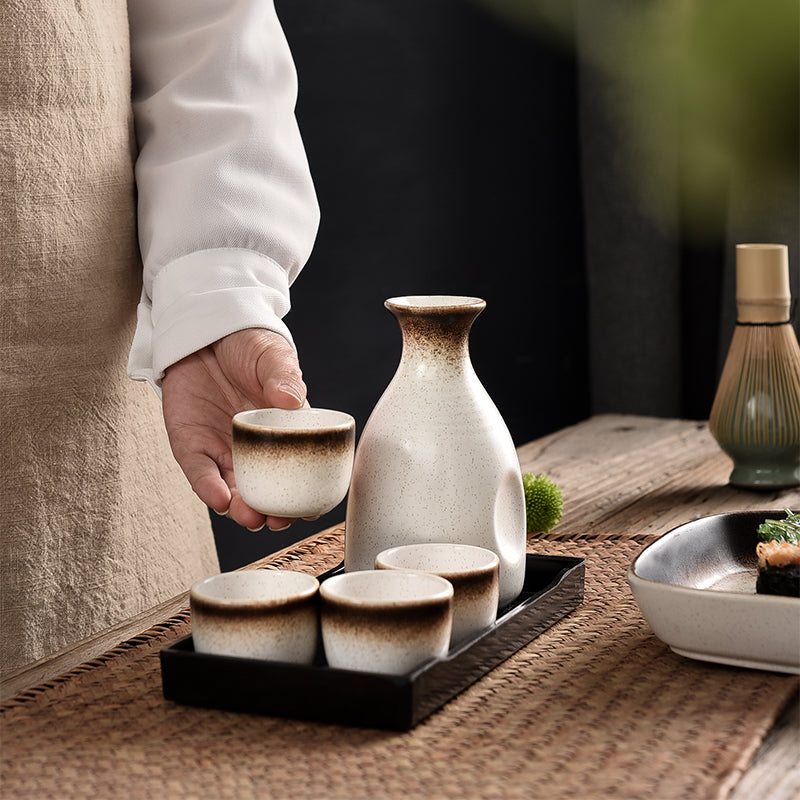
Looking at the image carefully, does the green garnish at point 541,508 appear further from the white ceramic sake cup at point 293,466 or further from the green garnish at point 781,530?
the white ceramic sake cup at point 293,466

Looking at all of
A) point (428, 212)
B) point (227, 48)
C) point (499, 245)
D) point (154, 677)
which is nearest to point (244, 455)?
point (154, 677)

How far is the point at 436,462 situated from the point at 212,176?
1.51ft

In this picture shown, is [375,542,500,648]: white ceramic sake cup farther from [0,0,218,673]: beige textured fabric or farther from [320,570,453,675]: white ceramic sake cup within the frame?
[0,0,218,673]: beige textured fabric

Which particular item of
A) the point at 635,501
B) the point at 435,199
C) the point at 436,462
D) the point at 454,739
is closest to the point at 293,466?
the point at 436,462

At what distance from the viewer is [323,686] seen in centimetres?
70

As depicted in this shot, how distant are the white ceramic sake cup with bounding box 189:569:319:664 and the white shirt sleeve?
38 centimetres

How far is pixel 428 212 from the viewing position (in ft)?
8.32

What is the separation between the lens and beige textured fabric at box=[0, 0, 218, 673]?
3.41 feet

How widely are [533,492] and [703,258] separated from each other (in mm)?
1975

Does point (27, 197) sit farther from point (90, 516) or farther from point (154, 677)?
point (154, 677)

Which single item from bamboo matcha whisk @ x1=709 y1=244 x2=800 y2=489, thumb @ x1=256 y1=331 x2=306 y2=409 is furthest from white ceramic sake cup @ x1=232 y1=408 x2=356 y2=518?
bamboo matcha whisk @ x1=709 y1=244 x2=800 y2=489

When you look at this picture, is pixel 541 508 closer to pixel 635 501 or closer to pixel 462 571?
pixel 635 501

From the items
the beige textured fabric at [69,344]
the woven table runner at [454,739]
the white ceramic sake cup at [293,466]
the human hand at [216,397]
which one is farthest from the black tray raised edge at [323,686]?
the beige textured fabric at [69,344]

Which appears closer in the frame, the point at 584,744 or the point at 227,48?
the point at 584,744
